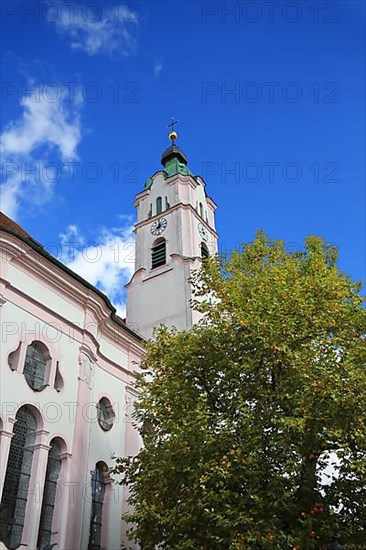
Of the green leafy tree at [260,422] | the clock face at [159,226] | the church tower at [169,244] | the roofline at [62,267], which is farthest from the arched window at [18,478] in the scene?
the clock face at [159,226]

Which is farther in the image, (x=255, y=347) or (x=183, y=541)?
(x=255, y=347)

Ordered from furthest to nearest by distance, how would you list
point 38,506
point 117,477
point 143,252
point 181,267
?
1. point 143,252
2. point 181,267
3. point 117,477
4. point 38,506

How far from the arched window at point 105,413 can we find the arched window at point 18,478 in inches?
130

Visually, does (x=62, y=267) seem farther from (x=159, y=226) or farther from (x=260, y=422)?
(x=159, y=226)

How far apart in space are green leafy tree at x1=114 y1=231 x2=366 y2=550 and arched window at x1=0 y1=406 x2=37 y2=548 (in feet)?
7.87

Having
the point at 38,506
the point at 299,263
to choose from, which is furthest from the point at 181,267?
the point at 38,506

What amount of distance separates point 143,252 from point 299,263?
59.8 ft

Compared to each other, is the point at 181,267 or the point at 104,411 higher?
the point at 181,267

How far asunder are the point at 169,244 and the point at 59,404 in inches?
663

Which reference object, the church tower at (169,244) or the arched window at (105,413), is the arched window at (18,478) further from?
the church tower at (169,244)

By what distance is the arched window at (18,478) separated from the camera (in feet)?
43.6

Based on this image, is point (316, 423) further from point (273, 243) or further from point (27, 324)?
point (27, 324)

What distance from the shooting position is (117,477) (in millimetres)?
17594

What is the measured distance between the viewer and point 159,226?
108ft
